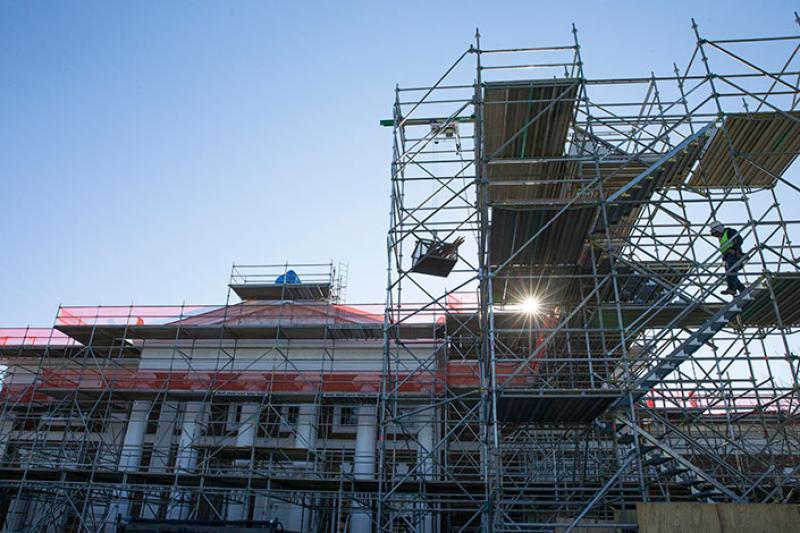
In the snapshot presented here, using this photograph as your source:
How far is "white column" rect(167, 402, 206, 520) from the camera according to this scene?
20.4m

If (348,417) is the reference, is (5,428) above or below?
below

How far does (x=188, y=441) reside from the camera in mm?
22062

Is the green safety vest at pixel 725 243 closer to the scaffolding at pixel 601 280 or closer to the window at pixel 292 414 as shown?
the scaffolding at pixel 601 280

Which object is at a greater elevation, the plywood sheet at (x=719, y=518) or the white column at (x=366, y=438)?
the white column at (x=366, y=438)

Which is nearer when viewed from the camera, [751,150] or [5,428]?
[751,150]

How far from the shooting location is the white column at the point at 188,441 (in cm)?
2042

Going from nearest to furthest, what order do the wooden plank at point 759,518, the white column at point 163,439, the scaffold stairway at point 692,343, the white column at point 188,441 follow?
the wooden plank at point 759,518 → the scaffold stairway at point 692,343 → the white column at point 188,441 → the white column at point 163,439

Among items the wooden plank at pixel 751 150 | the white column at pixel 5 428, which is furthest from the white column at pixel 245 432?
the wooden plank at pixel 751 150

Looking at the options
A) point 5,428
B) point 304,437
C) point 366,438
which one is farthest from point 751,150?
point 5,428

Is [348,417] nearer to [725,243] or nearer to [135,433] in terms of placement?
[135,433]

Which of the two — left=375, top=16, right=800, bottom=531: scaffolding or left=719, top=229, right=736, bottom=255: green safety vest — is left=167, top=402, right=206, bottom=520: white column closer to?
left=375, top=16, right=800, bottom=531: scaffolding

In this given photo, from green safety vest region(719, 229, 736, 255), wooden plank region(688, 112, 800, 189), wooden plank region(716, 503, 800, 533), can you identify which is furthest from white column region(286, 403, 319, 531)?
wooden plank region(716, 503, 800, 533)

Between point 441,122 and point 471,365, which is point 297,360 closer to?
point 471,365

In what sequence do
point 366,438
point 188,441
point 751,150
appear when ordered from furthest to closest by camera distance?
point 188,441 < point 366,438 < point 751,150
